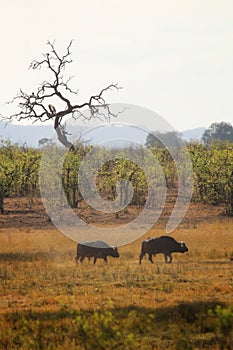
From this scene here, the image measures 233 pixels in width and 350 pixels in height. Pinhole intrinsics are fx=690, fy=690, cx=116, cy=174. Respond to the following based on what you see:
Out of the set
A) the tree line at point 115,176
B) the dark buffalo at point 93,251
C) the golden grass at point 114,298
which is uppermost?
the tree line at point 115,176

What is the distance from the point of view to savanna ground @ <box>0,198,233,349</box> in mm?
15415

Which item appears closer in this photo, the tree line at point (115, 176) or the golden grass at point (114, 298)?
the golden grass at point (114, 298)

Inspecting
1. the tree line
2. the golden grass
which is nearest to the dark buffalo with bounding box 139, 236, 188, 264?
the golden grass

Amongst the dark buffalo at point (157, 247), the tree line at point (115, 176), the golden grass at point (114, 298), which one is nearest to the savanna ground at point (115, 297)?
the golden grass at point (114, 298)

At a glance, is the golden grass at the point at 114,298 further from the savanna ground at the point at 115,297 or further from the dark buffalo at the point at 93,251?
the dark buffalo at the point at 93,251

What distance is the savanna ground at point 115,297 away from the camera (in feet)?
50.6

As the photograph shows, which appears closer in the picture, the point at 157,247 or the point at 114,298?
the point at 114,298

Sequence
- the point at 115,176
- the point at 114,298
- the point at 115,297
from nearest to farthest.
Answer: the point at 114,298, the point at 115,297, the point at 115,176

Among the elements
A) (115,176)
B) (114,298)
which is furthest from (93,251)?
(115,176)

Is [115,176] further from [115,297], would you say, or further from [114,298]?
[114,298]

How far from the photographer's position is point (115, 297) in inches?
892

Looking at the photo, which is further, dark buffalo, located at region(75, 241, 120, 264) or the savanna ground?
dark buffalo, located at region(75, 241, 120, 264)

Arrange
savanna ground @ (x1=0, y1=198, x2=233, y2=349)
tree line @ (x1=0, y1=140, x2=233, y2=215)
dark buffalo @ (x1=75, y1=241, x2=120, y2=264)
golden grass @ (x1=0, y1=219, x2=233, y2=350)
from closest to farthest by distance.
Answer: savanna ground @ (x1=0, y1=198, x2=233, y2=349)
golden grass @ (x1=0, y1=219, x2=233, y2=350)
dark buffalo @ (x1=75, y1=241, x2=120, y2=264)
tree line @ (x1=0, y1=140, x2=233, y2=215)

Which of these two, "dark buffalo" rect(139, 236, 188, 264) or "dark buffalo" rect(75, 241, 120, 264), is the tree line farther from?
"dark buffalo" rect(139, 236, 188, 264)
